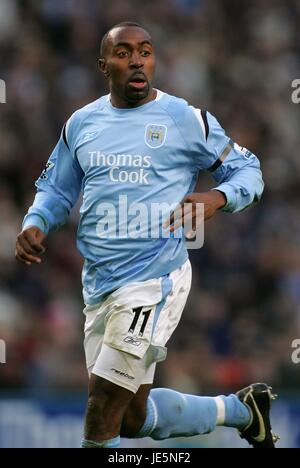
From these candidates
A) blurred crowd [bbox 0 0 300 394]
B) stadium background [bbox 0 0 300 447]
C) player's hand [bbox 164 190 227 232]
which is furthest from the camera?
blurred crowd [bbox 0 0 300 394]

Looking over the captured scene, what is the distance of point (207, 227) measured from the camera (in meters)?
13.3

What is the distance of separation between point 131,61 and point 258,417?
2.30m

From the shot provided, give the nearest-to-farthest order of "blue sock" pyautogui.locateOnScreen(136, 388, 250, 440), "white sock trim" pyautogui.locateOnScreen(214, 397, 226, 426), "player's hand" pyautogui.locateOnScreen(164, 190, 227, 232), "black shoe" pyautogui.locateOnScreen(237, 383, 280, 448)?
"player's hand" pyautogui.locateOnScreen(164, 190, 227, 232) → "blue sock" pyautogui.locateOnScreen(136, 388, 250, 440) → "white sock trim" pyautogui.locateOnScreen(214, 397, 226, 426) → "black shoe" pyautogui.locateOnScreen(237, 383, 280, 448)

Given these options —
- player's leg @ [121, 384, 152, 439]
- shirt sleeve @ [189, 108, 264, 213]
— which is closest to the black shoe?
player's leg @ [121, 384, 152, 439]

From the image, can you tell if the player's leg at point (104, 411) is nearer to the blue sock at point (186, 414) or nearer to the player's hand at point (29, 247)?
the blue sock at point (186, 414)

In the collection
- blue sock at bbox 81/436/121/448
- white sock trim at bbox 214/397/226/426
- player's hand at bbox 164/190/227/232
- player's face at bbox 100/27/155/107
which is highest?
player's face at bbox 100/27/155/107

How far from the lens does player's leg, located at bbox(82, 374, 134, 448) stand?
253 inches

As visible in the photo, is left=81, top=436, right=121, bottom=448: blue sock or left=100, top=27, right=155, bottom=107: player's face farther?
left=100, top=27, right=155, bottom=107: player's face

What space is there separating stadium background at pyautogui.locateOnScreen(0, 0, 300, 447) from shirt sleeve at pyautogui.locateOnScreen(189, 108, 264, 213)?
438cm

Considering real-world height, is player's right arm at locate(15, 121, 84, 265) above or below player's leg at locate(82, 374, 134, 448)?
above

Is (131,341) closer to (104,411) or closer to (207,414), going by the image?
(104,411)

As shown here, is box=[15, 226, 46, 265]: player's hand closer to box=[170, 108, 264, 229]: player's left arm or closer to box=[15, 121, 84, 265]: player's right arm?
box=[15, 121, 84, 265]: player's right arm

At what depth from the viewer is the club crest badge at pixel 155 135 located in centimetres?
662
